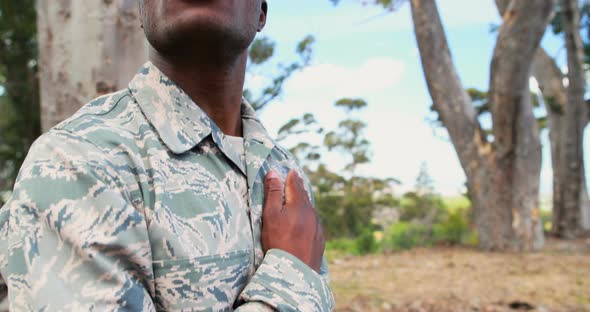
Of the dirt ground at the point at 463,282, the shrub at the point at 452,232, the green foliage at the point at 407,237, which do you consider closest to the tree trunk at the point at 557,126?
the shrub at the point at 452,232

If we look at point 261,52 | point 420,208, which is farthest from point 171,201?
point 420,208

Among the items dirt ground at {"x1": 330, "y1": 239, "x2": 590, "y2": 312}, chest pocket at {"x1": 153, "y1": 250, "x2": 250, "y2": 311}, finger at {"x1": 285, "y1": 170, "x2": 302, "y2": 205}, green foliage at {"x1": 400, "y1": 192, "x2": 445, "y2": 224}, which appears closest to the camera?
chest pocket at {"x1": 153, "y1": 250, "x2": 250, "y2": 311}

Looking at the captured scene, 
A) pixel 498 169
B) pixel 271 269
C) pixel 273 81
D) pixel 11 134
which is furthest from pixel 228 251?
pixel 11 134

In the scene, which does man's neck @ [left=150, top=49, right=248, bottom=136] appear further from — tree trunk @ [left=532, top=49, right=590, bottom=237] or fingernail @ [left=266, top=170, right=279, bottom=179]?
tree trunk @ [left=532, top=49, right=590, bottom=237]

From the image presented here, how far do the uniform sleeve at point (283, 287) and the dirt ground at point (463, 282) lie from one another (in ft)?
9.73

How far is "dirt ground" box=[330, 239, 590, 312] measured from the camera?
418 centimetres

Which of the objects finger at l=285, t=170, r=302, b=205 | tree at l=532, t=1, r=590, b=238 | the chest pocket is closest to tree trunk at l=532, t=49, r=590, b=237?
tree at l=532, t=1, r=590, b=238

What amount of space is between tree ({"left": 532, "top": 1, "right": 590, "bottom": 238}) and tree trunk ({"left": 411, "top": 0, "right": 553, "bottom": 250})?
11.0ft

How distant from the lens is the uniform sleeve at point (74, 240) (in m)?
0.85

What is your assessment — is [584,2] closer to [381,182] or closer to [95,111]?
[381,182]

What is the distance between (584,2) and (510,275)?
1127 centimetres

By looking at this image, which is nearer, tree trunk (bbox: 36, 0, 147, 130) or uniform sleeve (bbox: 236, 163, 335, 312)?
uniform sleeve (bbox: 236, 163, 335, 312)

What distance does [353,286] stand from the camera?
4.94 metres

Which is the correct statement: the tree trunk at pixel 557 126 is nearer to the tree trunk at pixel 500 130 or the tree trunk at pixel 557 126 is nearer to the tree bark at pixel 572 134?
the tree bark at pixel 572 134
